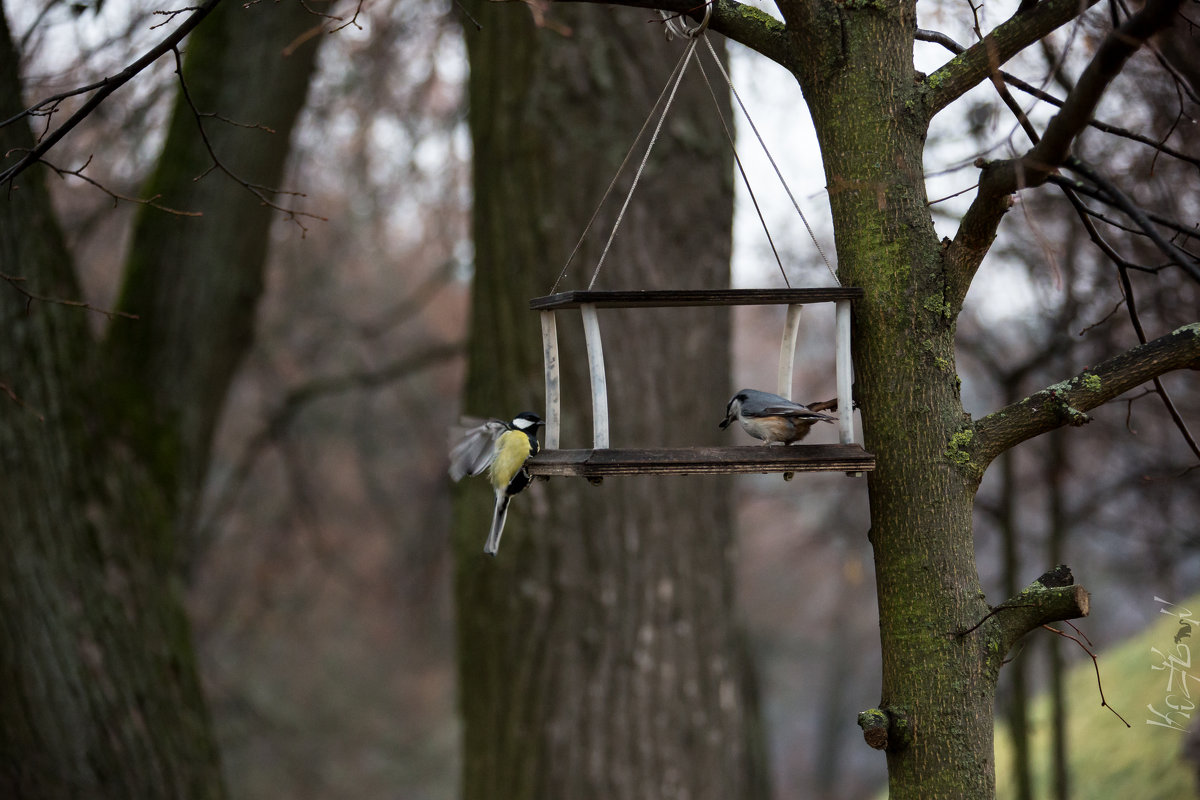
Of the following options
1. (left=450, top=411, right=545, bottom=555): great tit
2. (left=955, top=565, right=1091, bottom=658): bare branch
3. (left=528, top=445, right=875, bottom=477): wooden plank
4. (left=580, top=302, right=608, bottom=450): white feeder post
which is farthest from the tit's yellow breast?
(left=955, top=565, right=1091, bottom=658): bare branch

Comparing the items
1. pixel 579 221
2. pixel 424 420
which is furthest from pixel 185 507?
pixel 424 420

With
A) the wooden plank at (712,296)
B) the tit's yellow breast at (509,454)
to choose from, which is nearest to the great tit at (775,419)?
the wooden plank at (712,296)

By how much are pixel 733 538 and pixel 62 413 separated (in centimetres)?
306

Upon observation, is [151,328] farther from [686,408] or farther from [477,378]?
[686,408]

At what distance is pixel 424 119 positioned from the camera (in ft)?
27.3

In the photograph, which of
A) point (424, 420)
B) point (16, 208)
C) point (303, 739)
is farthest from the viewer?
point (303, 739)

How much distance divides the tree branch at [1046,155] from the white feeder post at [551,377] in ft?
2.93

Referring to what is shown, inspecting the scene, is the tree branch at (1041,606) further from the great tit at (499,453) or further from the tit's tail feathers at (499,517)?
the tit's tail feathers at (499,517)

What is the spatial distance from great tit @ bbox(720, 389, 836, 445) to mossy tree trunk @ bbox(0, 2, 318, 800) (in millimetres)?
2415

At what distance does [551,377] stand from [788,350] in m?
0.63

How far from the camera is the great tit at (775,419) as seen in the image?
6.73 ft

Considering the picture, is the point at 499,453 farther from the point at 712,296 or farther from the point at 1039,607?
the point at 1039,607

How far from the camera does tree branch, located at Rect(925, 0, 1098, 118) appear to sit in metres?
1.91

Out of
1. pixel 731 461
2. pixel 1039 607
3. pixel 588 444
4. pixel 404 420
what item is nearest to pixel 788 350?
pixel 731 461
